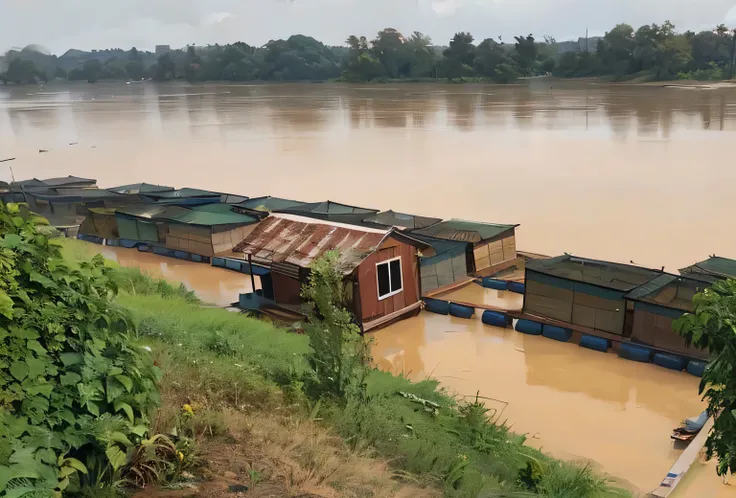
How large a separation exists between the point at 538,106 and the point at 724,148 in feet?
129

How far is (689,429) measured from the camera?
11586 millimetres

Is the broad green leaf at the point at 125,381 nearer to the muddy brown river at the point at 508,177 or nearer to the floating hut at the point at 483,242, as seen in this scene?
the muddy brown river at the point at 508,177

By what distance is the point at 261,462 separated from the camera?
592 cm

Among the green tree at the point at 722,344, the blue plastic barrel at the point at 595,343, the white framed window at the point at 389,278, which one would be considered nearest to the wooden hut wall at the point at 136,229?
the white framed window at the point at 389,278

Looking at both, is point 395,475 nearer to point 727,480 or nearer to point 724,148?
point 727,480

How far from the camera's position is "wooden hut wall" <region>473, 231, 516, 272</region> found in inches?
794

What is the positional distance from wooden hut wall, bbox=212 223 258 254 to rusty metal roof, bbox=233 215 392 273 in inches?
241

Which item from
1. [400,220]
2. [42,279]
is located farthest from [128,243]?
[42,279]

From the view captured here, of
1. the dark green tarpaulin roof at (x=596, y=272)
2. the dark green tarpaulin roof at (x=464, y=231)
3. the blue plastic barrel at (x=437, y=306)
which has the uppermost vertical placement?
the dark green tarpaulin roof at (x=464, y=231)

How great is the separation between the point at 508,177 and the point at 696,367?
28.8 m

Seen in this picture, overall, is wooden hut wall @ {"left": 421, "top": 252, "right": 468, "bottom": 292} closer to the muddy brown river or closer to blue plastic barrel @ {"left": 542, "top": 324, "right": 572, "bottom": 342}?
the muddy brown river

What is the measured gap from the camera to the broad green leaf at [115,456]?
485cm

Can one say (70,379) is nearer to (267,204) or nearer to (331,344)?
(331,344)

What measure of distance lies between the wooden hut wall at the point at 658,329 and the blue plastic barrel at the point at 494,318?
10.7ft
